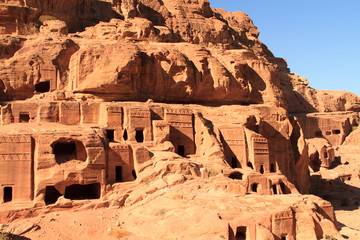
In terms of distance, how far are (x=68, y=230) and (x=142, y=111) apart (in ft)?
30.3

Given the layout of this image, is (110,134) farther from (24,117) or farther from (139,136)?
(24,117)

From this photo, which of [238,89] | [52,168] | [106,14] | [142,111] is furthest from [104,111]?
[106,14]

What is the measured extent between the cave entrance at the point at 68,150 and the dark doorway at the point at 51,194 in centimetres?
154

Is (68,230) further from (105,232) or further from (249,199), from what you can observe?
(249,199)

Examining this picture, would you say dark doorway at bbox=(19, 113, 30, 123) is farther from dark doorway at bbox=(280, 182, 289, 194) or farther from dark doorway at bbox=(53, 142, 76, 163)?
dark doorway at bbox=(280, 182, 289, 194)

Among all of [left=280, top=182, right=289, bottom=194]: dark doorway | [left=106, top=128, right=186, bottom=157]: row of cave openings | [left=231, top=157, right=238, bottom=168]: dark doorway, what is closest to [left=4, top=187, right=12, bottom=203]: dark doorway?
[left=106, top=128, right=186, bottom=157]: row of cave openings

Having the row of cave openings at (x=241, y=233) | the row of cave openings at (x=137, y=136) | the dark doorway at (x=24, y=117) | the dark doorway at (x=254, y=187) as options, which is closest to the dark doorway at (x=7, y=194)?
the dark doorway at (x=24, y=117)

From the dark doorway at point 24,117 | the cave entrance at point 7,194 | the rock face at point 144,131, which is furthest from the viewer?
the dark doorway at point 24,117

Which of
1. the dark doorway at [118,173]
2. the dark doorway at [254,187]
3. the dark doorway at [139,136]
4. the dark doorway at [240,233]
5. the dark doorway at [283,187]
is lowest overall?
the dark doorway at [240,233]

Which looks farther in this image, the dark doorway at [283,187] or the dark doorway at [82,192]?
the dark doorway at [283,187]

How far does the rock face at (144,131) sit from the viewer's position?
59.3 feet

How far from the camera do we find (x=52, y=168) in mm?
19500

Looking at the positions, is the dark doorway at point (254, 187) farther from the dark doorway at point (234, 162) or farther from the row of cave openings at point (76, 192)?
the row of cave openings at point (76, 192)

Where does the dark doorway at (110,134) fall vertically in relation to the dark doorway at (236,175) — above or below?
above
